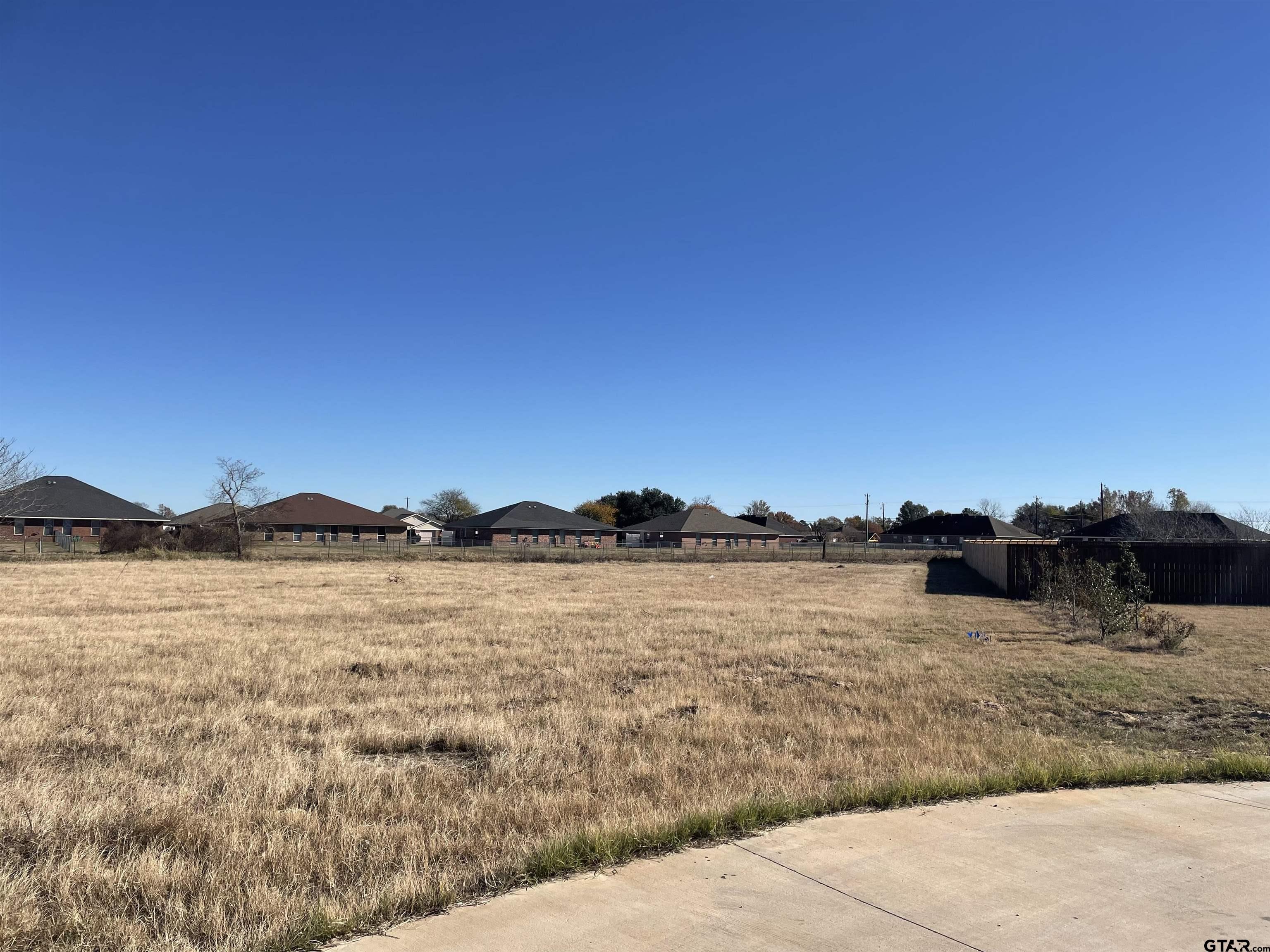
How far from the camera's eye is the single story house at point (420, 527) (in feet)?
323

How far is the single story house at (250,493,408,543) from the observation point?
84.0 meters

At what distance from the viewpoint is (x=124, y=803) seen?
21.1 feet

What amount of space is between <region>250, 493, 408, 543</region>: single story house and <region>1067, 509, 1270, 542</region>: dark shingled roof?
6694 cm

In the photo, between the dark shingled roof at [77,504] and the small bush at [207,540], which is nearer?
the small bush at [207,540]

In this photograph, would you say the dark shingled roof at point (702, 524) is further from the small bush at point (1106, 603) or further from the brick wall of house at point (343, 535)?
the small bush at point (1106, 603)

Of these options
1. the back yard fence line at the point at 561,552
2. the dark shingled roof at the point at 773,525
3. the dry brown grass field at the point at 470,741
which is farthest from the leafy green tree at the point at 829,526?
the dry brown grass field at the point at 470,741

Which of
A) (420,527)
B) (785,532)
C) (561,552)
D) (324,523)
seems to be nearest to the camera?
(561,552)

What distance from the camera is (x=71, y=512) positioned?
239ft

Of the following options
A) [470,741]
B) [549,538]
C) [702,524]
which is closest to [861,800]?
[470,741]

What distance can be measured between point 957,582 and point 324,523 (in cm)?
6779

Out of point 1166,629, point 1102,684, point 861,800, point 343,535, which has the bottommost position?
point 1102,684

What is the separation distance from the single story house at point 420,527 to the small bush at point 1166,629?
268 ft

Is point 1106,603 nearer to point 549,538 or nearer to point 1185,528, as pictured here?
point 1185,528

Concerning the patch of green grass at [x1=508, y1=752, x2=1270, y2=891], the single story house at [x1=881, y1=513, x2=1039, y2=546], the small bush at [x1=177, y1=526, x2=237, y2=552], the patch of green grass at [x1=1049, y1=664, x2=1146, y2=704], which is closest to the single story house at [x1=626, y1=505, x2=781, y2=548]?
the single story house at [x1=881, y1=513, x2=1039, y2=546]
